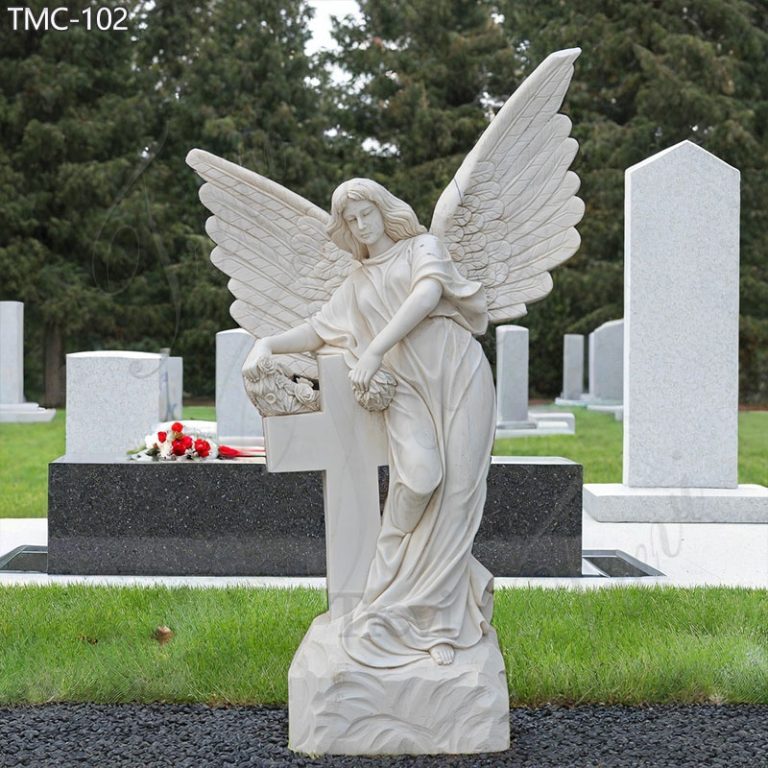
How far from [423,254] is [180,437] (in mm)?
3225

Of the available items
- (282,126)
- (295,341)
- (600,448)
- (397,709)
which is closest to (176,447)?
(295,341)

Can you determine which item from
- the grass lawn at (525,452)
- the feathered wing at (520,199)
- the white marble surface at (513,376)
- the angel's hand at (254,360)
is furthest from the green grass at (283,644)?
the white marble surface at (513,376)

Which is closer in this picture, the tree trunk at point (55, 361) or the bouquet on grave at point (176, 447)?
the bouquet on grave at point (176, 447)

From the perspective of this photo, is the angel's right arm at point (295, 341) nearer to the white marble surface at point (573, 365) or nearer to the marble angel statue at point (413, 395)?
the marble angel statue at point (413, 395)

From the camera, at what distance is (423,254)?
11.5 ft

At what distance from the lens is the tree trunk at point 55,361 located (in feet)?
79.7

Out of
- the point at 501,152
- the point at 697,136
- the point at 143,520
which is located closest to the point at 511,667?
the point at 501,152

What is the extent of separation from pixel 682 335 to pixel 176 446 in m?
3.97

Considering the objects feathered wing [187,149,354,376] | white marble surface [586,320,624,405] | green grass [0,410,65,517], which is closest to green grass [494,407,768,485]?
white marble surface [586,320,624,405]

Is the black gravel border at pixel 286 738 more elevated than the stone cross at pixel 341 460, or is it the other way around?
the stone cross at pixel 341 460

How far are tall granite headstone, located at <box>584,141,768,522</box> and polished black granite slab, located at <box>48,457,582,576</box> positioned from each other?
5.94 feet

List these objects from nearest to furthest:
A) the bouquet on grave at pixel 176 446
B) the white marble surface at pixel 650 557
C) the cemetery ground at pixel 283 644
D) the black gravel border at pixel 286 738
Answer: the black gravel border at pixel 286 738 → the cemetery ground at pixel 283 644 → the white marble surface at pixel 650 557 → the bouquet on grave at pixel 176 446

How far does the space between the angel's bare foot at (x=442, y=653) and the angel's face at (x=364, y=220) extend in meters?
1.40

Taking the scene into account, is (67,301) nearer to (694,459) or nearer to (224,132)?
(224,132)
